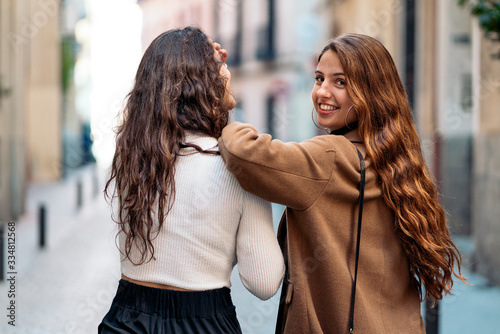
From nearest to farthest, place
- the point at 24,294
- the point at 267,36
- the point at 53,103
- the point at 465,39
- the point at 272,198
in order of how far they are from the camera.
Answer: the point at 272,198 < the point at 24,294 < the point at 465,39 < the point at 53,103 < the point at 267,36

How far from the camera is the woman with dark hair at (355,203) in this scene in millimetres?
1781

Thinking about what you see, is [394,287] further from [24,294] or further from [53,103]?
[53,103]

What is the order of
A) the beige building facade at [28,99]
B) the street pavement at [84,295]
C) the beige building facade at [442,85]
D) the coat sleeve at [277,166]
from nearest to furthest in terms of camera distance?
1. the coat sleeve at [277,166]
2. the street pavement at [84,295]
3. the beige building facade at [442,85]
4. the beige building facade at [28,99]

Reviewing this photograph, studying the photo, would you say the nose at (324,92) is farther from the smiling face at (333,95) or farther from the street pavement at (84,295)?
the street pavement at (84,295)

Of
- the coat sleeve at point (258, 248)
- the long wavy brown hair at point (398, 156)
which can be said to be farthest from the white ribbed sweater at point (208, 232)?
the long wavy brown hair at point (398, 156)

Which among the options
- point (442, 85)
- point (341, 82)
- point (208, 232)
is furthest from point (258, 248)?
point (442, 85)

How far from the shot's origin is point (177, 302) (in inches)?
70.0

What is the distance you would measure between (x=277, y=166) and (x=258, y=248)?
26cm

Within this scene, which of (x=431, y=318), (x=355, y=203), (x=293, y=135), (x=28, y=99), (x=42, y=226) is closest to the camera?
(x=355, y=203)

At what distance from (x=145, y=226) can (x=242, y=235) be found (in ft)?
0.95

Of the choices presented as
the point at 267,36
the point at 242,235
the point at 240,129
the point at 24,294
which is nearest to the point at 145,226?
the point at 242,235

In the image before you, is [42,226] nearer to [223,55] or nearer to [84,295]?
[84,295]

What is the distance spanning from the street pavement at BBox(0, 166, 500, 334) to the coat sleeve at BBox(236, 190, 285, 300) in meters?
2.35

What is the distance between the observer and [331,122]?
2.03m
